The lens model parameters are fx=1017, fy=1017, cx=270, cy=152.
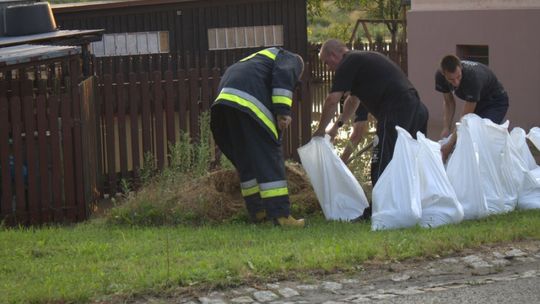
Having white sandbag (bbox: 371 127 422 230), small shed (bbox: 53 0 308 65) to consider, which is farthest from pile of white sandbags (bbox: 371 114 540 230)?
small shed (bbox: 53 0 308 65)

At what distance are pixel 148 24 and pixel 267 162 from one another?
1120 cm

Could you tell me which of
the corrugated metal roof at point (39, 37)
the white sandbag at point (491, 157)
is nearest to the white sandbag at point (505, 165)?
the white sandbag at point (491, 157)

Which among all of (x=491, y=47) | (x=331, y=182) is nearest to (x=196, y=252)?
(x=331, y=182)

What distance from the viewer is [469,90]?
902 cm

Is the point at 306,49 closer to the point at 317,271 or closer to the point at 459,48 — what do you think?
the point at 459,48

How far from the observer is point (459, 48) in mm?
16219

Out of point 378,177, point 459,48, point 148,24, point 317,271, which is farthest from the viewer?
point 148,24

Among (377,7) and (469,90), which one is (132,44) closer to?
(469,90)

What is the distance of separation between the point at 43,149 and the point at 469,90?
13.0 ft

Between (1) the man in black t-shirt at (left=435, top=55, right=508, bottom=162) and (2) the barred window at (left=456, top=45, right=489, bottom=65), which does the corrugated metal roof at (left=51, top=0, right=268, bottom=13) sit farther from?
(1) the man in black t-shirt at (left=435, top=55, right=508, bottom=162)

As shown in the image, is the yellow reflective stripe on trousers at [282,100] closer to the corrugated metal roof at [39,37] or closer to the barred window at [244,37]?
the corrugated metal roof at [39,37]

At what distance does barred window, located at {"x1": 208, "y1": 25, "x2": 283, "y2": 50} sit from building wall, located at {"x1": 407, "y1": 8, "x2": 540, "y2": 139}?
12.8 feet

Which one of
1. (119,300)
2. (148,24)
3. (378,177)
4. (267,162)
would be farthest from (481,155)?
(148,24)

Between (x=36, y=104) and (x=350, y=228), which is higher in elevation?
(x=36, y=104)
